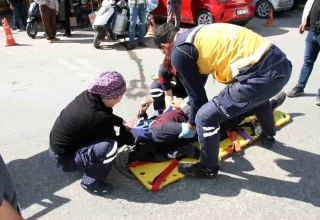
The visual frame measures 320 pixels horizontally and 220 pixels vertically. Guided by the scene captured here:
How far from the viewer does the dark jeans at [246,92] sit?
2.48 meters

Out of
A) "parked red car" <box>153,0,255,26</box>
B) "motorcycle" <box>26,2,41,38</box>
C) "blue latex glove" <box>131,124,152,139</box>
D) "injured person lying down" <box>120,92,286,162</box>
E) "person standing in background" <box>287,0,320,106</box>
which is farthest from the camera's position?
"parked red car" <box>153,0,255,26</box>

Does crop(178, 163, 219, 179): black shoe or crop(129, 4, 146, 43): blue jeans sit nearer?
crop(178, 163, 219, 179): black shoe

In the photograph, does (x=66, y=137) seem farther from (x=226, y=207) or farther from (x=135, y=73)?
(x=135, y=73)

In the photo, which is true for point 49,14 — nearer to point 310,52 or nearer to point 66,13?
point 66,13

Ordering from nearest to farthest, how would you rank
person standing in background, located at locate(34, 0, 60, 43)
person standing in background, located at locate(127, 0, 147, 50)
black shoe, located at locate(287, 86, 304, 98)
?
black shoe, located at locate(287, 86, 304, 98) < person standing in background, located at locate(127, 0, 147, 50) < person standing in background, located at locate(34, 0, 60, 43)

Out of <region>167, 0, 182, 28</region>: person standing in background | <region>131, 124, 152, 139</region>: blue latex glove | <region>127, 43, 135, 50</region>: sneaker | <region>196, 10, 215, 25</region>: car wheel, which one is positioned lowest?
<region>127, 43, 135, 50</region>: sneaker

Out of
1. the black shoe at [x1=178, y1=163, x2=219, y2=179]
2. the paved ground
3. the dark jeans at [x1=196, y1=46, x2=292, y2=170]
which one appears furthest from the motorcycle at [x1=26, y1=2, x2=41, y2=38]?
the dark jeans at [x1=196, y1=46, x2=292, y2=170]

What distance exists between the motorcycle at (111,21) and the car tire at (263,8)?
5.17 m

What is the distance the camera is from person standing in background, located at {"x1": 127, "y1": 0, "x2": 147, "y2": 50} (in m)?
7.17

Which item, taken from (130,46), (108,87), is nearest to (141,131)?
(108,87)

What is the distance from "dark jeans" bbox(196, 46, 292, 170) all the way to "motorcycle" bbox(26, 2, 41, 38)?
682 centimetres

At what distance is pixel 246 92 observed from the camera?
2.50 metres

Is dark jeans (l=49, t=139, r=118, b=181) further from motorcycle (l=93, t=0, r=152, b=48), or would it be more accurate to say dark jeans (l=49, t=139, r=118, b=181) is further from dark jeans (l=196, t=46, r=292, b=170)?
motorcycle (l=93, t=0, r=152, b=48)

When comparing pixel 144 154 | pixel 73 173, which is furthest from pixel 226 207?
pixel 73 173
